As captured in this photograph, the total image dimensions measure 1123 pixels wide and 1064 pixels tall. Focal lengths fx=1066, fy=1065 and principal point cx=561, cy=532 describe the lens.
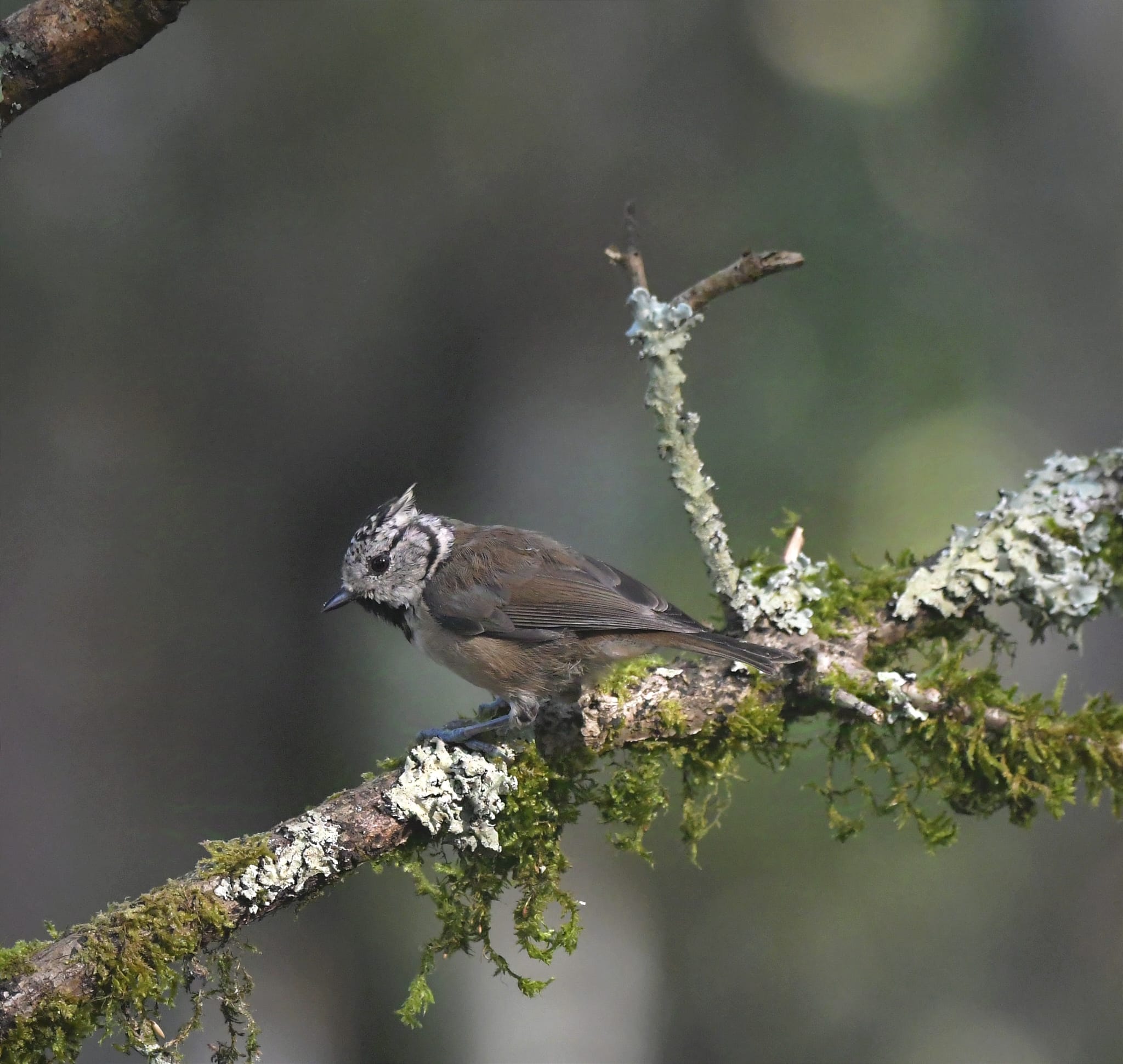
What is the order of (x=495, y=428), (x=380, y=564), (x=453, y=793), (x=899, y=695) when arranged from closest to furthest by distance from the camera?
(x=453, y=793), (x=899, y=695), (x=380, y=564), (x=495, y=428)

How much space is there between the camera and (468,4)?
5941mm

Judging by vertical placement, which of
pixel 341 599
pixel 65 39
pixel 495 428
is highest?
pixel 495 428

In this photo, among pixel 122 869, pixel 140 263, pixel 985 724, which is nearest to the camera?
pixel 985 724

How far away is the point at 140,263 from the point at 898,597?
4.33 meters

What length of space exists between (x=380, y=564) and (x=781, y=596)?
154 centimetres

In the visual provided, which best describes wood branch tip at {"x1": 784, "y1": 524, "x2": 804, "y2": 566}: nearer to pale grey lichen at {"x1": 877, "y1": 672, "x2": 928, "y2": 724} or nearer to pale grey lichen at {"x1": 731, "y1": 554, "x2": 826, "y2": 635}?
pale grey lichen at {"x1": 731, "y1": 554, "x2": 826, "y2": 635}

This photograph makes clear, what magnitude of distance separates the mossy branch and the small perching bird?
0.14 m

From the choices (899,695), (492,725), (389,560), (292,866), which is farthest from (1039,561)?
(292,866)

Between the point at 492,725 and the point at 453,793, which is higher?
the point at 492,725

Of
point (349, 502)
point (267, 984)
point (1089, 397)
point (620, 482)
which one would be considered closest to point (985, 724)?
point (620, 482)

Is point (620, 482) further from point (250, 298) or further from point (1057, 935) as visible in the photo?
point (1057, 935)

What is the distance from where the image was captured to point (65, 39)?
2.56m

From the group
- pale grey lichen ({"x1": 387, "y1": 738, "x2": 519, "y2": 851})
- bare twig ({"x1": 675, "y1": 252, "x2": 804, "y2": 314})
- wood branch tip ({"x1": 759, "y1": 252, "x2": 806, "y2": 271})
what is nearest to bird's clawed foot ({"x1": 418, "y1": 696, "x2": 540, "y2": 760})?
pale grey lichen ({"x1": 387, "y1": 738, "x2": 519, "y2": 851})

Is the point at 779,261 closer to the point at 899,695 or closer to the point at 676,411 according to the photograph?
the point at 676,411
